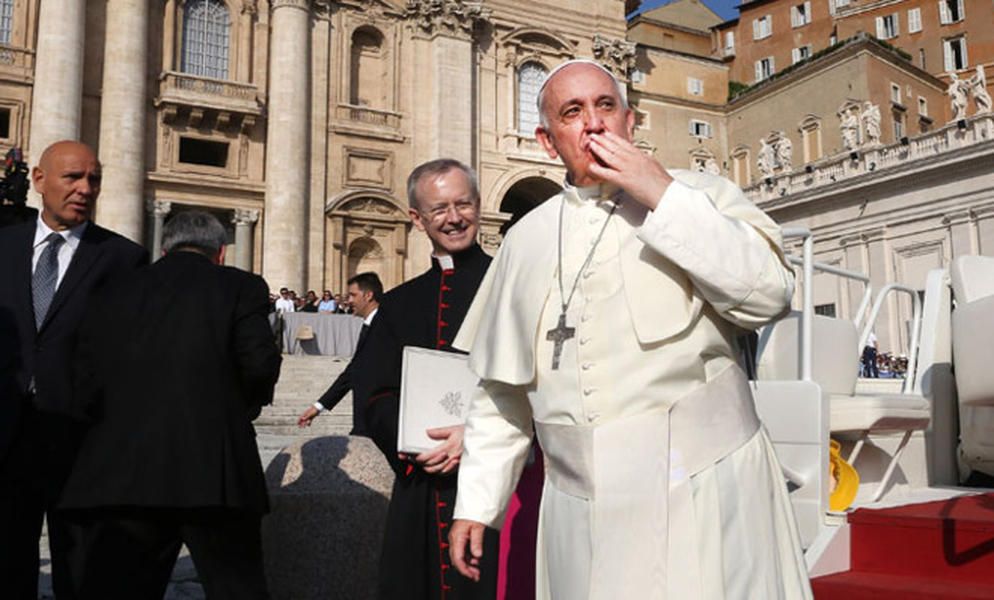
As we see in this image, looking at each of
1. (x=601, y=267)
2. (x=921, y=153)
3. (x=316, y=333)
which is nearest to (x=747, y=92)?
(x=921, y=153)

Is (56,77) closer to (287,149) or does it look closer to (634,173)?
(287,149)

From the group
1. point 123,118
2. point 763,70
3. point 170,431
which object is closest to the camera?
point 170,431

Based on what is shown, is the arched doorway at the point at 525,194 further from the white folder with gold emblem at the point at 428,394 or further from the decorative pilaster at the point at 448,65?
the white folder with gold emblem at the point at 428,394

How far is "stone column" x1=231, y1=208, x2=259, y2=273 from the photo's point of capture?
27984 mm

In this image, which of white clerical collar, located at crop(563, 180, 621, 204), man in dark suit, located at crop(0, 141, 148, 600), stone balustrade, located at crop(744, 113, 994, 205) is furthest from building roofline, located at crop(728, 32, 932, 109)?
white clerical collar, located at crop(563, 180, 621, 204)

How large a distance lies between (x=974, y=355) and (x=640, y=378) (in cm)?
274

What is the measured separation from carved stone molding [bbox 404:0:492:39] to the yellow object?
2869 centimetres

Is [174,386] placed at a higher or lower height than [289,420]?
higher

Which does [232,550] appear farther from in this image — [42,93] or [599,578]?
[42,93]

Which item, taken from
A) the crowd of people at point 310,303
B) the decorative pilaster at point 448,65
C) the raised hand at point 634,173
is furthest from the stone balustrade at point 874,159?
the raised hand at point 634,173

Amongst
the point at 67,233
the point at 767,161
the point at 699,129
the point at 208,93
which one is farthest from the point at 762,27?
the point at 67,233

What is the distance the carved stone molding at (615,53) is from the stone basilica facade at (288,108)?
4.30ft

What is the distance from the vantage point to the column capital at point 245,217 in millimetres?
28062

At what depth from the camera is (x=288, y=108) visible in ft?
91.5
